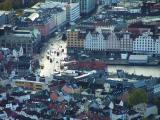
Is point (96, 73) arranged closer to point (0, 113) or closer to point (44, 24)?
point (0, 113)

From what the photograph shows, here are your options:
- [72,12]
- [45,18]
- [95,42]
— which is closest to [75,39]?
[95,42]

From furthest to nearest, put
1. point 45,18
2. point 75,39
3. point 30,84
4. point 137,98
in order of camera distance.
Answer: point 45,18 → point 75,39 → point 30,84 → point 137,98

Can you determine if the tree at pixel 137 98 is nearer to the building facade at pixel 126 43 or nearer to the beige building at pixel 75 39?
the building facade at pixel 126 43

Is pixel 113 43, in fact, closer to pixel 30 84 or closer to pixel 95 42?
pixel 95 42

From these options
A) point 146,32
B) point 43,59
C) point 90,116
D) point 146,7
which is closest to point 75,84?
point 90,116

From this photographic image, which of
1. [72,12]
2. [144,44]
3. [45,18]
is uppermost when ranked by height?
[45,18]

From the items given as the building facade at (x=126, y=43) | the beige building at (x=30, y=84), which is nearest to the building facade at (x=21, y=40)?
the building facade at (x=126, y=43)

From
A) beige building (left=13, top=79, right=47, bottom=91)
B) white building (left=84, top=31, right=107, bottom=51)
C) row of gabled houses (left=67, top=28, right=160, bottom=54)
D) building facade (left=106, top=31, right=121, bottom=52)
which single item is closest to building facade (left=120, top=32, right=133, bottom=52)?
row of gabled houses (left=67, top=28, right=160, bottom=54)
